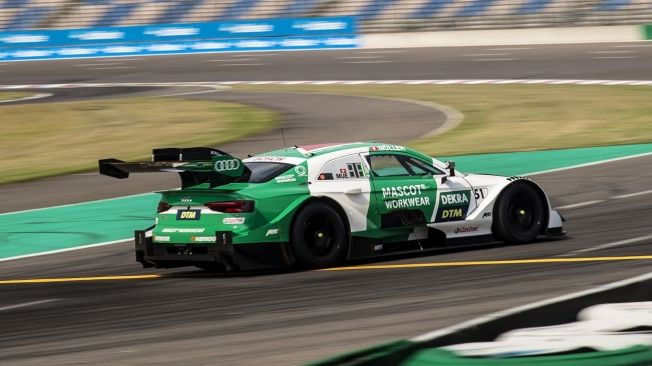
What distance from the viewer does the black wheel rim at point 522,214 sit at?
42.6 ft

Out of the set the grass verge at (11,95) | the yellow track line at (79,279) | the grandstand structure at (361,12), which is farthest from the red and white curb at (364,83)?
the yellow track line at (79,279)

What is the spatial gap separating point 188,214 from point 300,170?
1189 mm

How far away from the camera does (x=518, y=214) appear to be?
42.8ft

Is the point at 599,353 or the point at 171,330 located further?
the point at 171,330

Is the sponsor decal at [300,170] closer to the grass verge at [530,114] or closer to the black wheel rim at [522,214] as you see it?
the black wheel rim at [522,214]

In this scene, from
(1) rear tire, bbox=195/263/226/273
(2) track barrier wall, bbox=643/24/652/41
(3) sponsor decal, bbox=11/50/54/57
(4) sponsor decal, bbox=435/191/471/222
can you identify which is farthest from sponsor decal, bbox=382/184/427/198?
(3) sponsor decal, bbox=11/50/54/57

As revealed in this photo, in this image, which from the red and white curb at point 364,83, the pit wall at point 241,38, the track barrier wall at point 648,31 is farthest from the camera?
the pit wall at point 241,38

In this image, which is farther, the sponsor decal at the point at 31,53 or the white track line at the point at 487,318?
the sponsor decal at the point at 31,53

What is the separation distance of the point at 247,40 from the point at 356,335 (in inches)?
1605

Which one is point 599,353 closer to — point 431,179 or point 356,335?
point 356,335

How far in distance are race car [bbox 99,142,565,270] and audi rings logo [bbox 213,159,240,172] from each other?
1 centimetres

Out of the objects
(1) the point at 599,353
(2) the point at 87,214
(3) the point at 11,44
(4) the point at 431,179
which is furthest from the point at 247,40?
(1) the point at 599,353

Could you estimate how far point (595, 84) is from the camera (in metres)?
32.4

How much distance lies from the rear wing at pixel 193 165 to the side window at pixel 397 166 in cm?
144
